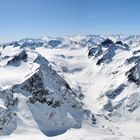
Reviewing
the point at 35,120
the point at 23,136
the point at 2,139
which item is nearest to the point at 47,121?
the point at 35,120

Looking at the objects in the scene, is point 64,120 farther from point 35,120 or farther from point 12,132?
point 12,132

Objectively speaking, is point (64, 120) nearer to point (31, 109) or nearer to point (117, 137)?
point (31, 109)

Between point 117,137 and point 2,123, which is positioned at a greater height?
point 2,123

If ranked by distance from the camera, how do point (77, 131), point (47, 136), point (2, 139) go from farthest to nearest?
point (77, 131)
point (47, 136)
point (2, 139)

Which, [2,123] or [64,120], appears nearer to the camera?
[2,123]

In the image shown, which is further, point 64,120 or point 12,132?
point 64,120

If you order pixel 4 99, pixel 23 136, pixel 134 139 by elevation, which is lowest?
pixel 134 139

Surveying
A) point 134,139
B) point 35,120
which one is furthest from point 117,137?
point 35,120

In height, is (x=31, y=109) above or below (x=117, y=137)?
above

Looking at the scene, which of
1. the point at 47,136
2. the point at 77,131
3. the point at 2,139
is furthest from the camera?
the point at 77,131
